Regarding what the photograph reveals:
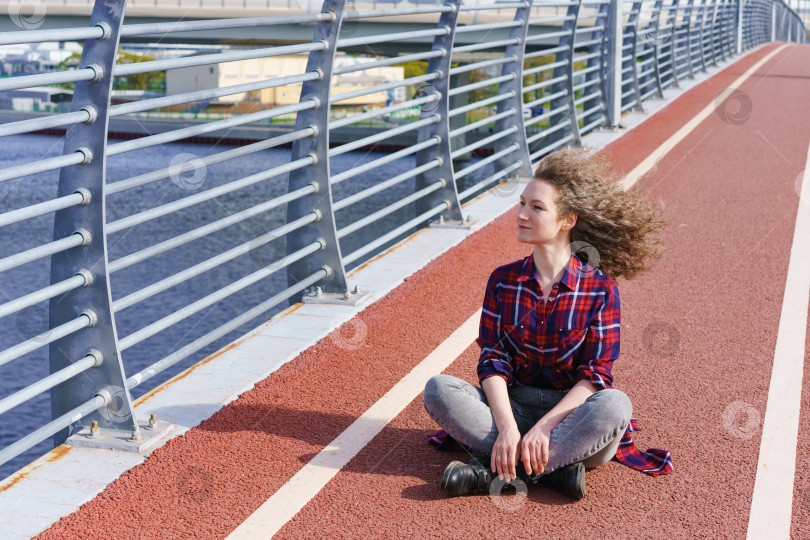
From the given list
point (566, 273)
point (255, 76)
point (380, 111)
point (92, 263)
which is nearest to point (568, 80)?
point (380, 111)

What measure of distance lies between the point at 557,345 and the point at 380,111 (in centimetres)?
324

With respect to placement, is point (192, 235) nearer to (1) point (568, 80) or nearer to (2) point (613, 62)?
(1) point (568, 80)

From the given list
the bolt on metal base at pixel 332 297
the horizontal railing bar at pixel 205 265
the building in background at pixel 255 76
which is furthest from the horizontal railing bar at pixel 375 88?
the building in background at pixel 255 76

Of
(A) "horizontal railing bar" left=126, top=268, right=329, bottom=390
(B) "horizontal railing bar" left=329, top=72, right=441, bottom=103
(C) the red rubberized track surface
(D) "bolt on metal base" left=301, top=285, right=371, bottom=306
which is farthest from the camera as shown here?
(D) "bolt on metal base" left=301, top=285, right=371, bottom=306

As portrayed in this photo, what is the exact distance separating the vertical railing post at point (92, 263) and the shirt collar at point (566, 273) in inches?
63.1

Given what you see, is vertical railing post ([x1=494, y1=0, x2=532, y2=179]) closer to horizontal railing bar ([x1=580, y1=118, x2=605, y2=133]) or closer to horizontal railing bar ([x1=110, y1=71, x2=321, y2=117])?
horizontal railing bar ([x1=580, y1=118, x2=605, y2=133])

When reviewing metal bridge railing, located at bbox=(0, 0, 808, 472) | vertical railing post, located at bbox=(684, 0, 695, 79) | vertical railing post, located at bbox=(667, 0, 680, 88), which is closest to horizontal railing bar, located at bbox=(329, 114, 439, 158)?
metal bridge railing, located at bbox=(0, 0, 808, 472)

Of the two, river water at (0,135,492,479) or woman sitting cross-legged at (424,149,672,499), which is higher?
woman sitting cross-legged at (424,149,672,499)

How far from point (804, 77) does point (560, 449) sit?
23279mm

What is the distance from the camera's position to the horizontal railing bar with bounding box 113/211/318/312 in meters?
4.24

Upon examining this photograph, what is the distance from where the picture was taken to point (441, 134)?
803cm

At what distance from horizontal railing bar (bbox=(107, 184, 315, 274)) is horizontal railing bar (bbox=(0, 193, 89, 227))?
0.30m

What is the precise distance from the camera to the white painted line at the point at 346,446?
3.38 meters

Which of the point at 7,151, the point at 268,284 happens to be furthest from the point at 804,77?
the point at 7,151
